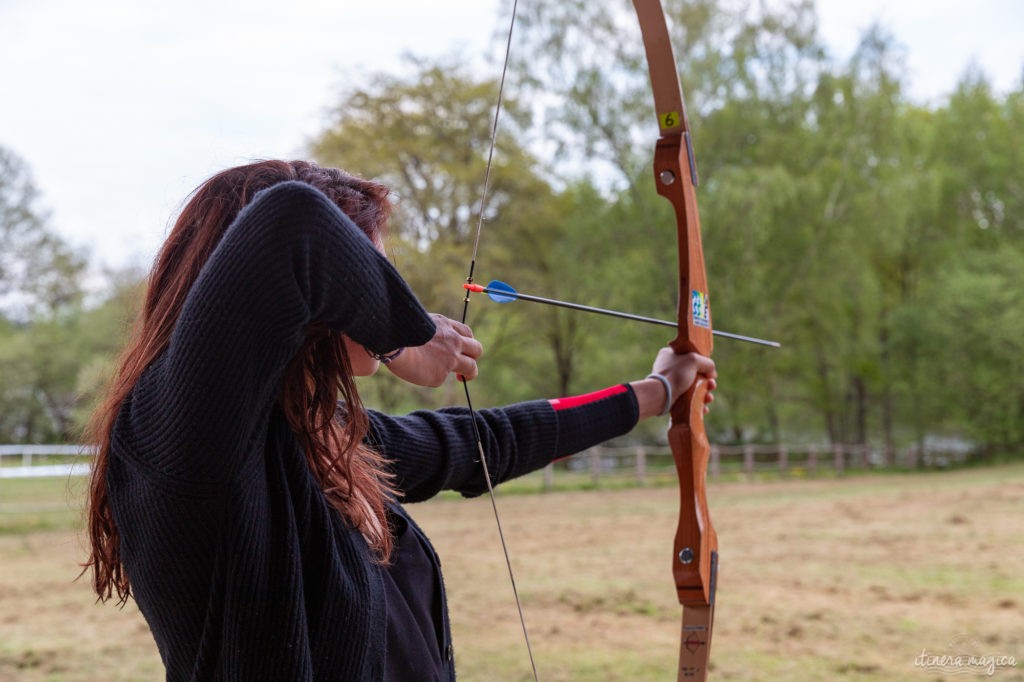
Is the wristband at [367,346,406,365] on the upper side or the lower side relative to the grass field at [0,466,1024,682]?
upper

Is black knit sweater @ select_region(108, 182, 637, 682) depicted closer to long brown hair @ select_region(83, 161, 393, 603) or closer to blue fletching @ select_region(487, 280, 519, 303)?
long brown hair @ select_region(83, 161, 393, 603)

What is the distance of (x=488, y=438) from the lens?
1420 millimetres

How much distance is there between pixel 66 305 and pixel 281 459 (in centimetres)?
1944

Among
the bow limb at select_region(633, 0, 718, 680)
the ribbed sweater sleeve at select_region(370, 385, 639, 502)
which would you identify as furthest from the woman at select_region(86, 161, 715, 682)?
the bow limb at select_region(633, 0, 718, 680)

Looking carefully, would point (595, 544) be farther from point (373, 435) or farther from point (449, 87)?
point (449, 87)

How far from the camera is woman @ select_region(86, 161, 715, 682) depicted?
0.75 meters

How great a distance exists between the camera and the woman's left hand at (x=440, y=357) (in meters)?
1.06

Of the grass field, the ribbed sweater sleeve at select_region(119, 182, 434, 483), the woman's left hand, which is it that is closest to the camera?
the ribbed sweater sleeve at select_region(119, 182, 434, 483)

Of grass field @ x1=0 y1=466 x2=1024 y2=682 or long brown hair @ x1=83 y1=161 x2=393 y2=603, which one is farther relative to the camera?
grass field @ x1=0 y1=466 x2=1024 y2=682

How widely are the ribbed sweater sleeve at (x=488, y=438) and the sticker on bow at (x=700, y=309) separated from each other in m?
0.23

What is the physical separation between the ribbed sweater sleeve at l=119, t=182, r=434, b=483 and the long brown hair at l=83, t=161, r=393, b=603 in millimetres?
72

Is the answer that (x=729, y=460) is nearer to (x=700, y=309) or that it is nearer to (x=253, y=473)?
(x=700, y=309)

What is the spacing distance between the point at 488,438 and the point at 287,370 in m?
0.57

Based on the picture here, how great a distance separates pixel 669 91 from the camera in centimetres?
180
